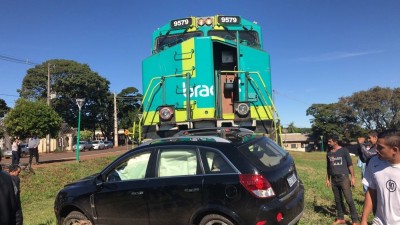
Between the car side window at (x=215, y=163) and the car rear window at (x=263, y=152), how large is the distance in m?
0.32

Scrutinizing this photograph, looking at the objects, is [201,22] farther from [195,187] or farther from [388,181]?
[388,181]

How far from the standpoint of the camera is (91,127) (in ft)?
246

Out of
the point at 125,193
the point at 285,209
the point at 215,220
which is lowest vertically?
the point at 215,220

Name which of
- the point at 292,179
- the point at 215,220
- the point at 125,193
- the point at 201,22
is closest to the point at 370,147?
the point at 292,179

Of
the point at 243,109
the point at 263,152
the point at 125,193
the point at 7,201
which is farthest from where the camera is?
the point at 243,109

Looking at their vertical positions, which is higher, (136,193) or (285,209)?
(136,193)

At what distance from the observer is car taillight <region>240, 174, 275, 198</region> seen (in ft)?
16.9

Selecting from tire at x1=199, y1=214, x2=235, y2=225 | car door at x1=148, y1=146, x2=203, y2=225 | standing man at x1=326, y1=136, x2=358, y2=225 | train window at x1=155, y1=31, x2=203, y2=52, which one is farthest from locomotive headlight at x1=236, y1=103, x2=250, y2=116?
tire at x1=199, y1=214, x2=235, y2=225

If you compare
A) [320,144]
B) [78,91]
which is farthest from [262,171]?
[320,144]

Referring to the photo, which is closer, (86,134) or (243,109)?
(243,109)

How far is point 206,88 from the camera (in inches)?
385

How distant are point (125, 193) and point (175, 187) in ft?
3.22

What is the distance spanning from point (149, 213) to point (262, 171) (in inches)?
73.4

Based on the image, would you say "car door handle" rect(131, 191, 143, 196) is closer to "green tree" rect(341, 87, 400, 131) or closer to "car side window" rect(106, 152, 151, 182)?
"car side window" rect(106, 152, 151, 182)
